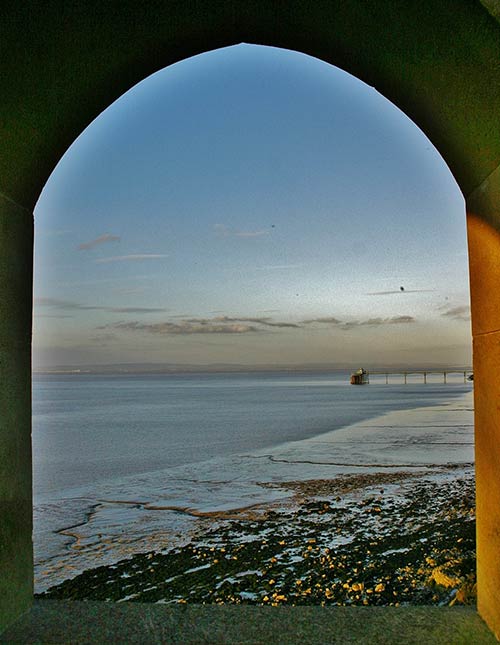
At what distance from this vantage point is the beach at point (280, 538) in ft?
18.6

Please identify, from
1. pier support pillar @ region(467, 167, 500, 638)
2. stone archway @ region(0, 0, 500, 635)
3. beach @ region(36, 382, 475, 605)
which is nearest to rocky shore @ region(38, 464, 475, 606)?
beach @ region(36, 382, 475, 605)

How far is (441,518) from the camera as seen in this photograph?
8.02 m

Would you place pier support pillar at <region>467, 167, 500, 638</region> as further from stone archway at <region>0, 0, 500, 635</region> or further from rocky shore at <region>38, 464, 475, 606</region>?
rocky shore at <region>38, 464, 475, 606</region>

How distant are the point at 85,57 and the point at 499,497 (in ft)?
10.1

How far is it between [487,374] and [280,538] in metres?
4.82

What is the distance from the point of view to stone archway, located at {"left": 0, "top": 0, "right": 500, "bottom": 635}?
3.06m

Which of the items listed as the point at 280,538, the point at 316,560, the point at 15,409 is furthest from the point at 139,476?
the point at 15,409

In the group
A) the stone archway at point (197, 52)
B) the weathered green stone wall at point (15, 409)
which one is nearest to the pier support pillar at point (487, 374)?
the stone archway at point (197, 52)

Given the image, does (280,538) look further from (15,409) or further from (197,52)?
(197,52)

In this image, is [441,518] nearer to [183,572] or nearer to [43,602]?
[183,572]

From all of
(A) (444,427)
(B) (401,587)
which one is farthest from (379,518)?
(A) (444,427)

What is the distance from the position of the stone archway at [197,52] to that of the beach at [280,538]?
2.43 m

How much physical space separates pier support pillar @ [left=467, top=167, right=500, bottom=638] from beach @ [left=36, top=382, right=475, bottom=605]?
6.68ft

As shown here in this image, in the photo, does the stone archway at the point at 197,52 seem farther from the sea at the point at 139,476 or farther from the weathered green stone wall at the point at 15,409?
the sea at the point at 139,476
